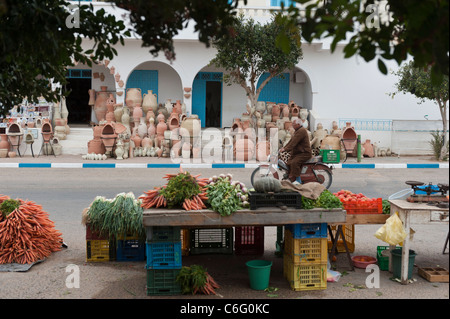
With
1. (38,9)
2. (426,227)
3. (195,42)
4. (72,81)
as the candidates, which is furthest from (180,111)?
(38,9)

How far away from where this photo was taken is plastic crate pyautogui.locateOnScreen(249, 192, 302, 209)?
17.8ft

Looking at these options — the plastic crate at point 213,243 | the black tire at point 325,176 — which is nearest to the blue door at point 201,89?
the black tire at point 325,176

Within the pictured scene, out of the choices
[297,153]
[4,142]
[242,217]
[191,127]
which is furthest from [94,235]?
[4,142]

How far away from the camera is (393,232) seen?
18.6 ft

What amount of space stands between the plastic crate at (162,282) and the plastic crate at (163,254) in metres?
0.06

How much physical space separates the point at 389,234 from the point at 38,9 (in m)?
4.14

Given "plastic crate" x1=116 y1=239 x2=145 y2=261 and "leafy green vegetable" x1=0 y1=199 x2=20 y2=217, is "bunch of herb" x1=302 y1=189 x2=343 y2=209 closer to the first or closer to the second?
"plastic crate" x1=116 y1=239 x2=145 y2=261

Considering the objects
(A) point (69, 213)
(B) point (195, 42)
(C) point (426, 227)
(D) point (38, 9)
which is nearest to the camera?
(D) point (38, 9)

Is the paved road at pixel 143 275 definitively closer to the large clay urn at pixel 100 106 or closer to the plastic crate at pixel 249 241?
the plastic crate at pixel 249 241

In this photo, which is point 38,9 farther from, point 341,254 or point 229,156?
point 229,156

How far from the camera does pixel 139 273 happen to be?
606 cm

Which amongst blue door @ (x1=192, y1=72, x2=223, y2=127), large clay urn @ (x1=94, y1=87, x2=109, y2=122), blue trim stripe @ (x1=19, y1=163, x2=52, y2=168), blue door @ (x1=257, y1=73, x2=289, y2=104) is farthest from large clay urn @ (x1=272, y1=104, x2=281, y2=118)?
blue trim stripe @ (x1=19, y1=163, x2=52, y2=168)

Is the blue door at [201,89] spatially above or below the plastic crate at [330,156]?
above

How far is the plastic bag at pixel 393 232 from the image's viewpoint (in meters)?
5.65
